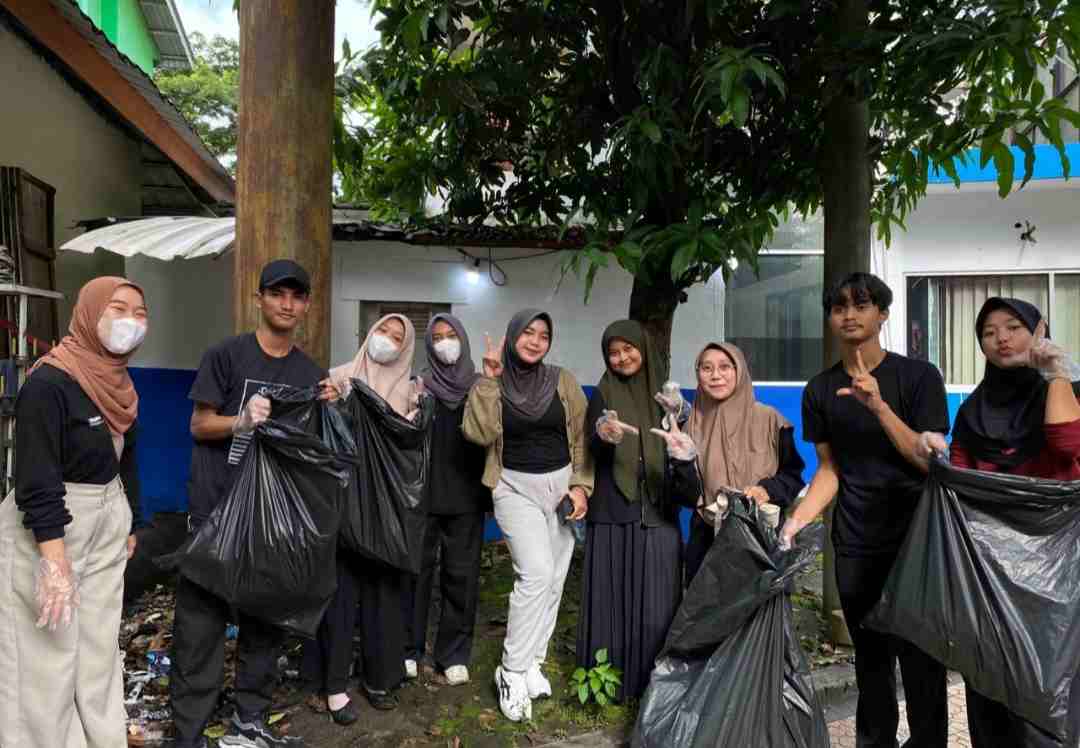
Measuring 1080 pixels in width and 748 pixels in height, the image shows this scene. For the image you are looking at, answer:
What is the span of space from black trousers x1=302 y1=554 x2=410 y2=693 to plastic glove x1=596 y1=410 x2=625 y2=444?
1.01 metres

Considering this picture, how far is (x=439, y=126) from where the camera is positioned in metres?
4.13

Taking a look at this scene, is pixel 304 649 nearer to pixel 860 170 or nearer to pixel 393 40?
pixel 393 40

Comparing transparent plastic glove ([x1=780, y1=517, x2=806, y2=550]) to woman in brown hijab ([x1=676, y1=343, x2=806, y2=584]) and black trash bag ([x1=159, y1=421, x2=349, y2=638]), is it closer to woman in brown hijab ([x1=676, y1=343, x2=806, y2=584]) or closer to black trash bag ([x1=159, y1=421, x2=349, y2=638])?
woman in brown hijab ([x1=676, y1=343, x2=806, y2=584])

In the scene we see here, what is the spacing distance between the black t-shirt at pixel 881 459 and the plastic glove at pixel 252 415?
195 centimetres

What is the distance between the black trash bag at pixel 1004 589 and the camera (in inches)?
75.7

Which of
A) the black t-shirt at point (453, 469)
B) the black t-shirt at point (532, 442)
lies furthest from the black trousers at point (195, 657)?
the black t-shirt at point (532, 442)

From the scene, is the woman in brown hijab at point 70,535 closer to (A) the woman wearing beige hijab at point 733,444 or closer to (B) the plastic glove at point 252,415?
(B) the plastic glove at point 252,415

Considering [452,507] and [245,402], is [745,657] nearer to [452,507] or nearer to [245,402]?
[452,507]

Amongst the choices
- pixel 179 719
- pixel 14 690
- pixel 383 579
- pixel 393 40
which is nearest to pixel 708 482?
pixel 383 579

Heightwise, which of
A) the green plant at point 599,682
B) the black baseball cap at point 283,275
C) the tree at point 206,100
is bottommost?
the green plant at point 599,682

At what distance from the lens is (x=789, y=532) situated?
2277mm

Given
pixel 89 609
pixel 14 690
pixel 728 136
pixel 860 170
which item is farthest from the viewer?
pixel 728 136

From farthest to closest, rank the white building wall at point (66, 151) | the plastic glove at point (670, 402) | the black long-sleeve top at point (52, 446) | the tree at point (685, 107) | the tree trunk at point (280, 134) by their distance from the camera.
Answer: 1. the white building wall at point (66, 151)
2. the plastic glove at point (670, 402)
3. the tree at point (685, 107)
4. the tree trunk at point (280, 134)
5. the black long-sleeve top at point (52, 446)

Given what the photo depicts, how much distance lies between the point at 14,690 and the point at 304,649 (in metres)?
1.04
